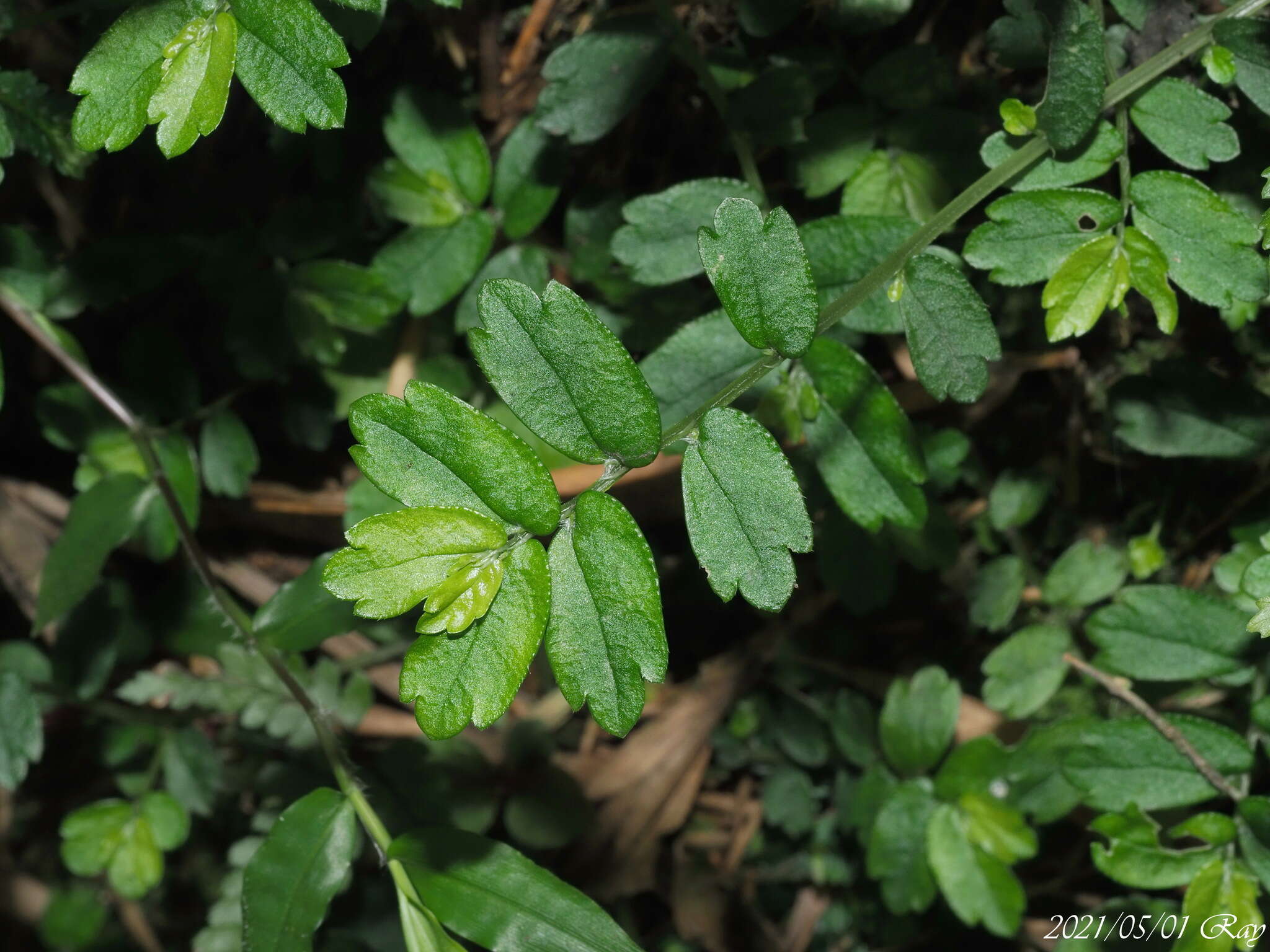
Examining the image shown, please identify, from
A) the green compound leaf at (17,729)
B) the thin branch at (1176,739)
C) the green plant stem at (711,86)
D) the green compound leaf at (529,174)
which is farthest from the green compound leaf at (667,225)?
the green compound leaf at (17,729)

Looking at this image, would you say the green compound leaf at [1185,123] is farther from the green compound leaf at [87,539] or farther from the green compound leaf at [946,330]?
the green compound leaf at [87,539]

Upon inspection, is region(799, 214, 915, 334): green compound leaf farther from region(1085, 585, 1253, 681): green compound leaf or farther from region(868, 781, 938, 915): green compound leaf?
region(868, 781, 938, 915): green compound leaf

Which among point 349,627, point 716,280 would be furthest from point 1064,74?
point 349,627

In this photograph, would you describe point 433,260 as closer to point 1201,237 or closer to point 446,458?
point 446,458

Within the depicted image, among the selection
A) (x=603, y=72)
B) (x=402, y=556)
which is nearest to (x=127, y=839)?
(x=402, y=556)

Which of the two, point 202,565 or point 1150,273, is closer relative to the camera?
point 1150,273

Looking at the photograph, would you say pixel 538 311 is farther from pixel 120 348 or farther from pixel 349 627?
pixel 120 348

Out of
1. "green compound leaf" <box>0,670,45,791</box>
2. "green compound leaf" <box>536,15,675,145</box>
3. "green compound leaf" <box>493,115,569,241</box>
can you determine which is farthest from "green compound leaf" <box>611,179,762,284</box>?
"green compound leaf" <box>0,670,45,791</box>
